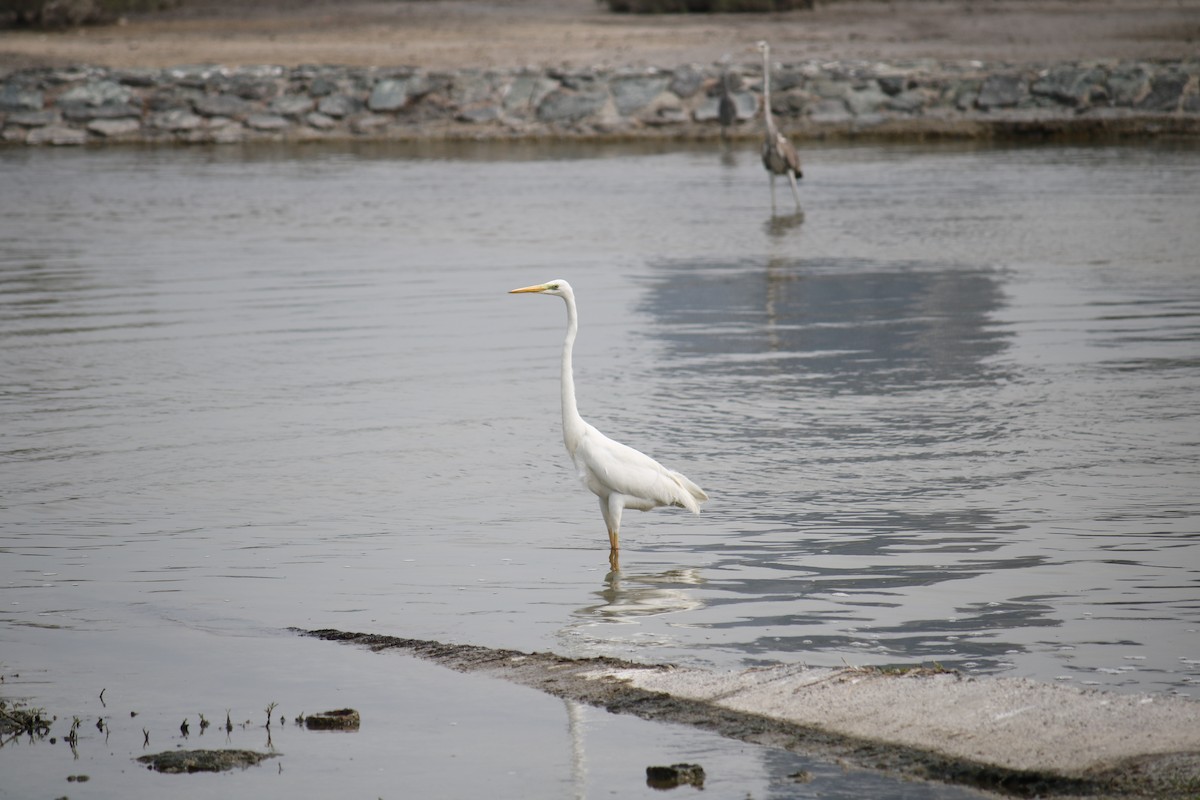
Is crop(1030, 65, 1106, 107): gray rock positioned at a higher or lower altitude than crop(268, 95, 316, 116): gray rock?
higher

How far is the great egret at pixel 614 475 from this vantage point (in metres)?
7.42

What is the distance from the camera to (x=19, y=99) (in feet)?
106

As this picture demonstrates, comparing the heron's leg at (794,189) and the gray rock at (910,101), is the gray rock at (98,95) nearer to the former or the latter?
the gray rock at (910,101)

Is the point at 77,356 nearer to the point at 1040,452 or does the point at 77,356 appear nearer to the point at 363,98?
the point at 1040,452

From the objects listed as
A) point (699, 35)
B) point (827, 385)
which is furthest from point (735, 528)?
point (699, 35)

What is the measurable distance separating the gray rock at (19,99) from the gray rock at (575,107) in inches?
389

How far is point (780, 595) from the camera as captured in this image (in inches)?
273

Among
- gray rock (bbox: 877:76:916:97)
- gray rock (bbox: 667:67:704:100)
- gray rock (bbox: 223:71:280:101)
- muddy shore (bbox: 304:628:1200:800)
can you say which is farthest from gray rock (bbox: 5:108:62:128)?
muddy shore (bbox: 304:628:1200:800)

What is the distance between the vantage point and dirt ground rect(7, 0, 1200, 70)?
1339 inches

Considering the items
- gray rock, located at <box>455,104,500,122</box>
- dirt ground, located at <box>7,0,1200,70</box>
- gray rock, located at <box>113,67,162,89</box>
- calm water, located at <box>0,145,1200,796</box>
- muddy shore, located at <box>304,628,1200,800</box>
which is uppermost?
dirt ground, located at <box>7,0,1200,70</box>

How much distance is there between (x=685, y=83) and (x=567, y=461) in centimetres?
2338

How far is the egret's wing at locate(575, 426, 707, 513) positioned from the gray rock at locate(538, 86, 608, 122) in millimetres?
25018

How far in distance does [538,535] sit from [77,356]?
5.99 metres

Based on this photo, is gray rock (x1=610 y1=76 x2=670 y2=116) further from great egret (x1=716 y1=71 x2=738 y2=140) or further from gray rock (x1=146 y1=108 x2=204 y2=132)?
gray rock (x1=146 y1=108 x2=204 y2=132)
